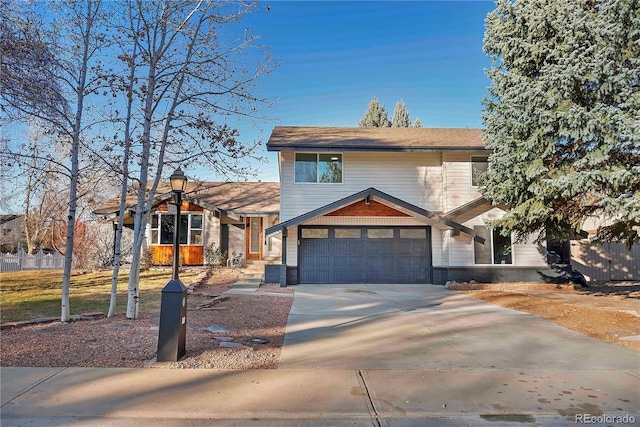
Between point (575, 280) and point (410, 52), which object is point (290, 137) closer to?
point (410, 52)

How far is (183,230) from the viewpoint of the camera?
709 inches

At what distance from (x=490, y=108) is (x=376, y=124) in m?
27.0

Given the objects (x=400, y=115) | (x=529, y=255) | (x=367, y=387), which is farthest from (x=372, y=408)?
(x=400, y=115)

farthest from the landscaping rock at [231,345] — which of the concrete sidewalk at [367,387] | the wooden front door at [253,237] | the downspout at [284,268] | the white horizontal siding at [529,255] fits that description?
the wooden front door at [253,237]

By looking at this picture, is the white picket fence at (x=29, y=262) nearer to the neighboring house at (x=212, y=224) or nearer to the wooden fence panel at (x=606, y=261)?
the neighboring house at (x=212, y=224)

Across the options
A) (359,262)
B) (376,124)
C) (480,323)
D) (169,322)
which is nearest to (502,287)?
(359,262)

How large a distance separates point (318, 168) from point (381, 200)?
2850 mm

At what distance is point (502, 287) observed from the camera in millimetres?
13359

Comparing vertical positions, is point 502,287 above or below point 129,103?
below

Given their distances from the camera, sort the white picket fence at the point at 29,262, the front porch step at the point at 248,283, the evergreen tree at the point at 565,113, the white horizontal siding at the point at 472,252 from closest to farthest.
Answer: the evergreen tree at the point at 565,113, the front porch step at the point at 248,283, the white horizontal siding at the point at 472,252, the white picket fence at the point at 29,262

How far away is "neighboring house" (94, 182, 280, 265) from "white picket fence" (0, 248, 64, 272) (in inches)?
230

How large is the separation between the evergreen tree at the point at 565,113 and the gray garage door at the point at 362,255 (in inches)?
170

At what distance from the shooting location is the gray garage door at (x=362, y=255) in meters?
14.3

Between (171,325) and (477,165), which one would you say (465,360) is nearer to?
(171,325)
